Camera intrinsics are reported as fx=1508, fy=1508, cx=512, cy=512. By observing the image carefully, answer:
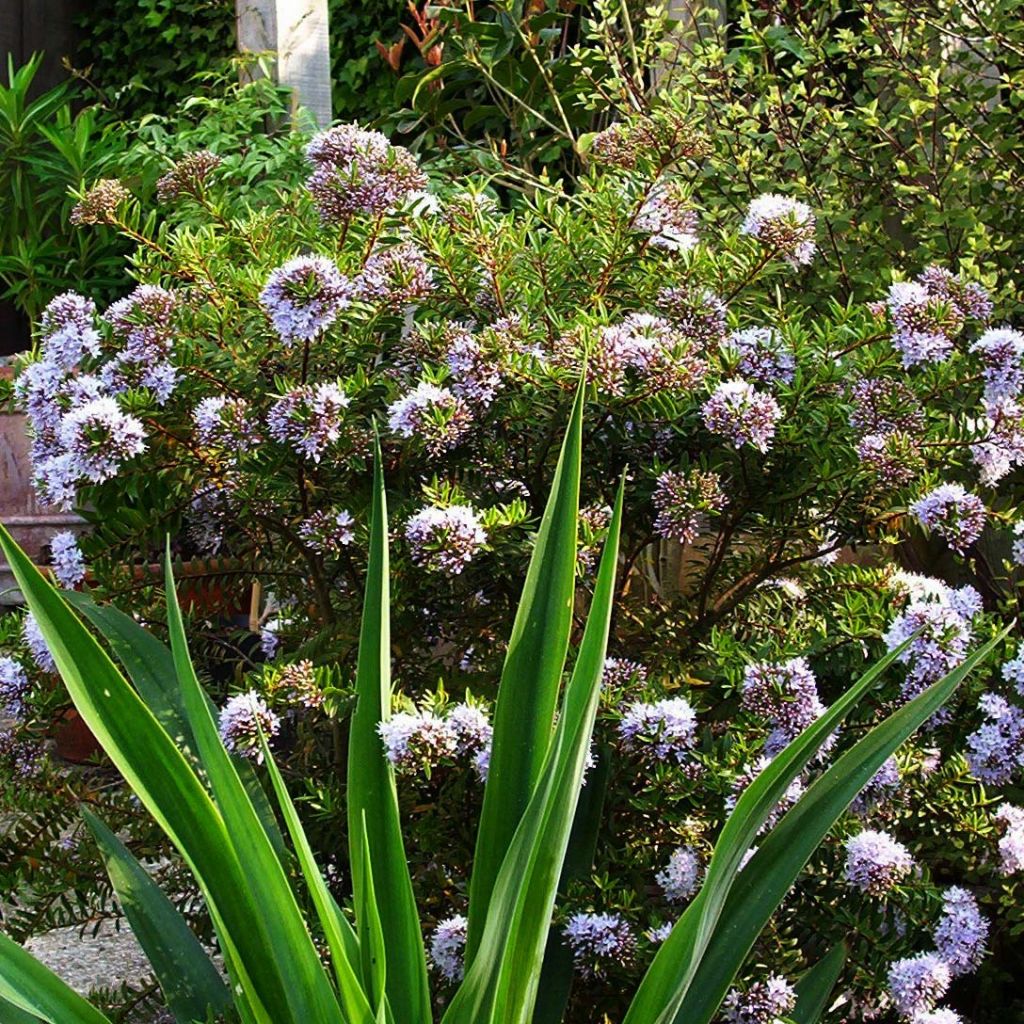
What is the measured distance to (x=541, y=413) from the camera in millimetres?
1917

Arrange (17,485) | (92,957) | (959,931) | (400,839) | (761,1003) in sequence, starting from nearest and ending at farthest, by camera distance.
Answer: (400,839) < (761,1003) < (959,931) < (92,957) < (17,485)

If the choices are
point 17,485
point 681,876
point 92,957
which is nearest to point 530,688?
point 681,876

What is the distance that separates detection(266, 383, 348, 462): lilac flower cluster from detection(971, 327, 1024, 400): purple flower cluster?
80cm

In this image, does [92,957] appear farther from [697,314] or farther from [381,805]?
[697,314]

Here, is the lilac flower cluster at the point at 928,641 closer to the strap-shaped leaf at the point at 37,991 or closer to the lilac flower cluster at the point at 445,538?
the lilac flower cluster at the point at 445,538

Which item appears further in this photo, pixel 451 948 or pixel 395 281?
pixel 395 281

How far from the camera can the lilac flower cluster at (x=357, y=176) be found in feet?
6.73

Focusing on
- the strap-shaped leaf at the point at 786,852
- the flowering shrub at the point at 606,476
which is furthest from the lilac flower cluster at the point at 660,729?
the strap-shaped leaf at the point at 786,852

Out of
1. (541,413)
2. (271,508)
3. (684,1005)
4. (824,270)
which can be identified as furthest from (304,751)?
(824,270)

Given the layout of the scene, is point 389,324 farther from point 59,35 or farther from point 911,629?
point 59,35

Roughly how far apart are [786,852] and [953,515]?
54 cm

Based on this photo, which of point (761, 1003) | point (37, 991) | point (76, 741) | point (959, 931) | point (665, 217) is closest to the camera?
point (37, 991)

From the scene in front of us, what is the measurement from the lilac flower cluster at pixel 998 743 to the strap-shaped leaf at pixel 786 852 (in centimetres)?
39

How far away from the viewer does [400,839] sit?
1535 millimetres
